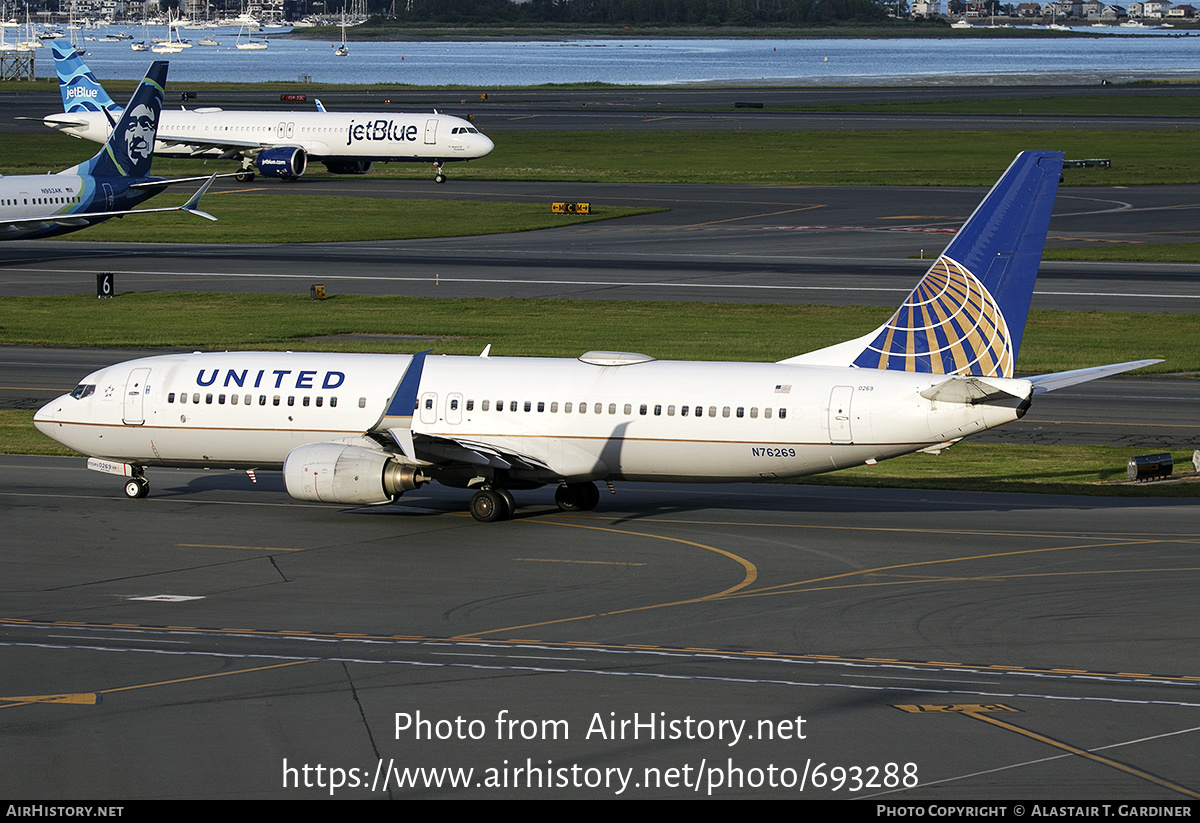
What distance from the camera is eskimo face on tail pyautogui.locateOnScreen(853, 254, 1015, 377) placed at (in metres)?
36.5

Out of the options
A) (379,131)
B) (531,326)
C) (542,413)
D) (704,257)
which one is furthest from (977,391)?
(379,131)

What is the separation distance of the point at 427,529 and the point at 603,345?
25284 millimetres

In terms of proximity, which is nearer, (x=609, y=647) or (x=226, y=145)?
(x=609, y=647)

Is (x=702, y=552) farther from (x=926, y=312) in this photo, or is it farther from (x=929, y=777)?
(x=929, y=777)

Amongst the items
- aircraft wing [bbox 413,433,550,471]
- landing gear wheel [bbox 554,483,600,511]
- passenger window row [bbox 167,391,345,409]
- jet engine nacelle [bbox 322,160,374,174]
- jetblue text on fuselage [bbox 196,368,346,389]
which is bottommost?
landing gear wheel [bbox 554,483,600,511]

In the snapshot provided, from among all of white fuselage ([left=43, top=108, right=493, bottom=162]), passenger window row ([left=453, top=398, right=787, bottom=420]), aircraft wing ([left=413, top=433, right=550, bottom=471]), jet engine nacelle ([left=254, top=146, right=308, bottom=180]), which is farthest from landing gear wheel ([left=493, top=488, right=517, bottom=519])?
jet engine nacelle ([left=254, top=146, right=308, bottom=180])

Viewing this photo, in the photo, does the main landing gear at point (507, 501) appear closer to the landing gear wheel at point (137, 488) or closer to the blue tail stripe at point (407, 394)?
the blue tail stripe at point (407, 394)

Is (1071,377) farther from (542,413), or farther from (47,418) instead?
(47,418)

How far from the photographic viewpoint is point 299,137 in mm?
129000

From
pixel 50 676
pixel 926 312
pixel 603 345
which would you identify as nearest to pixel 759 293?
pixel 603 345

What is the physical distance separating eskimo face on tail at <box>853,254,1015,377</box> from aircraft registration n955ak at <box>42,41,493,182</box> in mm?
91707

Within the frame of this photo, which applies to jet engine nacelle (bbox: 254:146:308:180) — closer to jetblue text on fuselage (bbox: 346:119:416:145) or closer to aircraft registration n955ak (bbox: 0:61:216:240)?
jetblue text on fuselage (bbox: 346:119:416:145)

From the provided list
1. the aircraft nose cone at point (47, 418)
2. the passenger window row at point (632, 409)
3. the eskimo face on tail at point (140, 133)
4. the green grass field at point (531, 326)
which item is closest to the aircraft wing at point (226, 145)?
the eskimo face on tail at point (140, 133)

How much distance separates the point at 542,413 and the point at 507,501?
7.99ft
